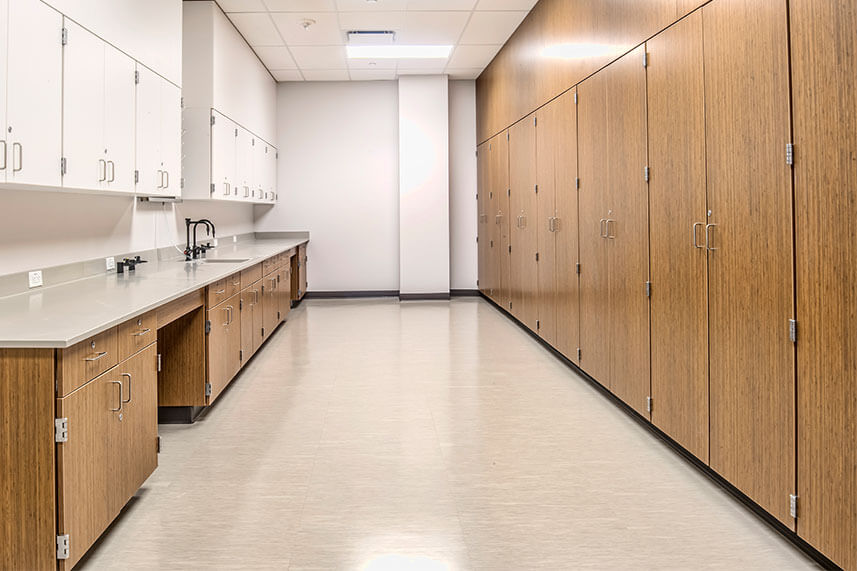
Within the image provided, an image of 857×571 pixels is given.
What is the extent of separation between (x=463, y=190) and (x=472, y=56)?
2.32m

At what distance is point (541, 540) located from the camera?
8.96 ft

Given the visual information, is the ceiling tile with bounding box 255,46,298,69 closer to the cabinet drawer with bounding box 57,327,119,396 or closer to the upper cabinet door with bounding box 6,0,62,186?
the upper cabinet door with bounding box 6,0,62,186

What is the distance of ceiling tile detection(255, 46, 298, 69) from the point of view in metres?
8.30

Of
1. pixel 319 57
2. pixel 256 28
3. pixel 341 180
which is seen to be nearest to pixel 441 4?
pixel 256 28

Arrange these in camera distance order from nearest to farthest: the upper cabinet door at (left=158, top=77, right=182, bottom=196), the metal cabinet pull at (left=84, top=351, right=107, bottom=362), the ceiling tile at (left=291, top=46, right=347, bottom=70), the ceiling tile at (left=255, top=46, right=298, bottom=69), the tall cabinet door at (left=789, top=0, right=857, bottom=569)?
the tall cabinet door at (left=789, top=0, right=857, bottom=569) < the metal cabinet pull at (left=84, top=351, right=107, bottom=362) < the upper cabinet door at (left=158, top=77, right=182, bottom=196) < the ceiling tile at (left=255, top=46, right=298, bottom=69) < the ceiling tile at (left=291, top=46, right=347, bottom=70)

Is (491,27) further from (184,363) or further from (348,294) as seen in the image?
(184,363)

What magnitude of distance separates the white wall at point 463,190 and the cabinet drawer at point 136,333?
777cm

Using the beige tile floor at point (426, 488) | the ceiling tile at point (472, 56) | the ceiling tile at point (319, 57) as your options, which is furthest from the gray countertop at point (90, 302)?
the ceiling tile at point (472, 56)

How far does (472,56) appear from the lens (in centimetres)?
907

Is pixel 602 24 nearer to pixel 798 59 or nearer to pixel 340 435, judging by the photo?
pixel 798 59

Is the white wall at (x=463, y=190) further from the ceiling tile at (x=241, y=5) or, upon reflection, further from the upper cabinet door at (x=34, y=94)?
the upper cabinet door at (x=34, y=94)

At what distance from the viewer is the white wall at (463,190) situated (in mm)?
10758

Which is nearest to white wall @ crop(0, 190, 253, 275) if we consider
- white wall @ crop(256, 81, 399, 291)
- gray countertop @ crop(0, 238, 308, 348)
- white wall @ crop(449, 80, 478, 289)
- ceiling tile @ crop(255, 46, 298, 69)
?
gray countertop @ crop(0, 238, 308, 348)

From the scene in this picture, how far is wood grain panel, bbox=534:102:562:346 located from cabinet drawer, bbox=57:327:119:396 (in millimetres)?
4161
